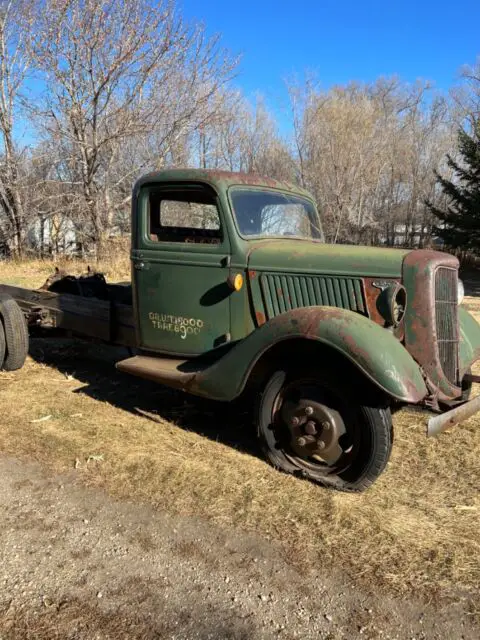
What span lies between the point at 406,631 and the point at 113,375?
13.6ft

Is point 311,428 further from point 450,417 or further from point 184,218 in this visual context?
point 184,218

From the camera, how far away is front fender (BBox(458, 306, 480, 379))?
384 centimetres

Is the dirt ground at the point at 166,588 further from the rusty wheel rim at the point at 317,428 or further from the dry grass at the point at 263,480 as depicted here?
the rusty wheel rim at the point at 317,428

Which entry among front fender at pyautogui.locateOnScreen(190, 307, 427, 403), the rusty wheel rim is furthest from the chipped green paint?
the rusty wheel rim

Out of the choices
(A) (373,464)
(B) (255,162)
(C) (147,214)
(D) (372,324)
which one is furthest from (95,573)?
(B) (255,162)

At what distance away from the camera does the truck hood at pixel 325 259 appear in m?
3.35

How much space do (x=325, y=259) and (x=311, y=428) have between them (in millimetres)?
1140

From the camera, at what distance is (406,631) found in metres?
2.12

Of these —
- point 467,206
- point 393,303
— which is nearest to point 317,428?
point 393,303

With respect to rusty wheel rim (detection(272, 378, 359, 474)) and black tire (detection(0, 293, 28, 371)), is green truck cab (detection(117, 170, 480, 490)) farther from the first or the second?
black tire (detection(0, 293, 28, 371))

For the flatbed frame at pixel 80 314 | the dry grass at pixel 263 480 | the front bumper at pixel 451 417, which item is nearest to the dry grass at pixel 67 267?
the flatbed frame at pixel 80 314

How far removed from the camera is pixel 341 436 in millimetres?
3221

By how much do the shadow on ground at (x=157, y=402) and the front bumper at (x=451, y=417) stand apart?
4.19 ft

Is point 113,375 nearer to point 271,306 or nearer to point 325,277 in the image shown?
point 271,306
